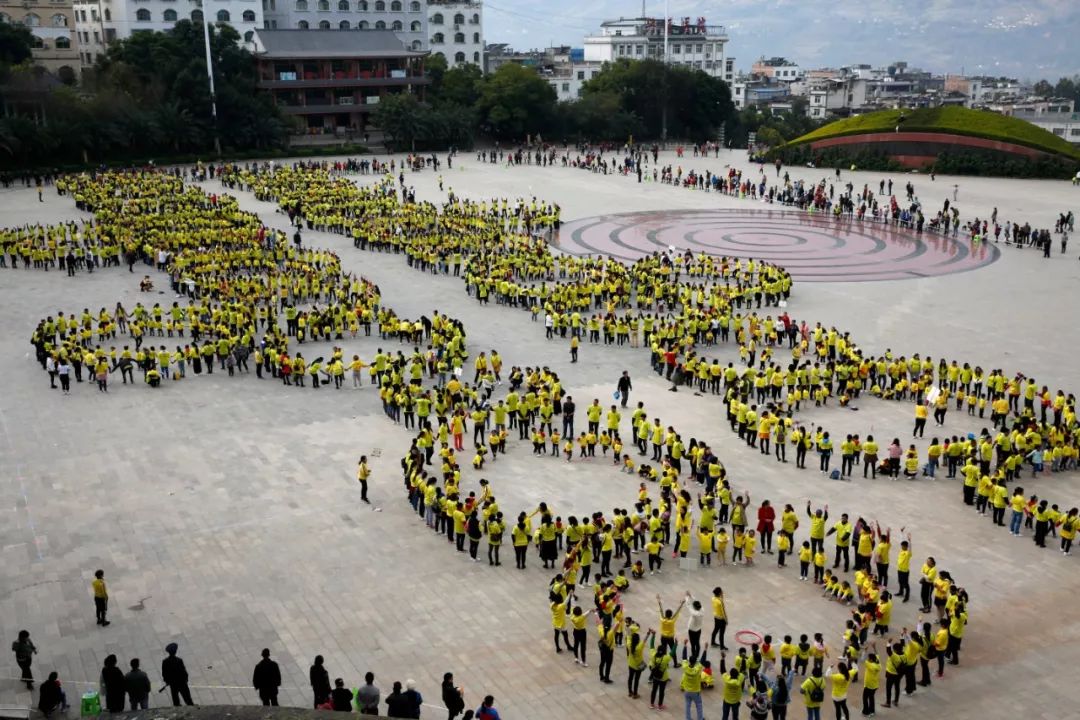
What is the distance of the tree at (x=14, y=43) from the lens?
256ft

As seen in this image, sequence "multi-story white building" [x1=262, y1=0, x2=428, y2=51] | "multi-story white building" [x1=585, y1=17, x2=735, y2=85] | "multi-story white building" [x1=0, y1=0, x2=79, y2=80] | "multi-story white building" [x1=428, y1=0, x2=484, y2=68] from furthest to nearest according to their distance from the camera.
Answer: "multi-story white building" [x1=585, y1=17, x2=735, y2=85] < "multi-story white building" [x1=428, y1=0, x2=484, y2=68] < "multi-story white building" [x1=262, y1=0, x2=428, y2=51] < "multi-story white building" [x1=0, y1=0, x2=79, y2=80]

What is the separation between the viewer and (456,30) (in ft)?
377

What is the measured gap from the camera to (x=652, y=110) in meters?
93.4

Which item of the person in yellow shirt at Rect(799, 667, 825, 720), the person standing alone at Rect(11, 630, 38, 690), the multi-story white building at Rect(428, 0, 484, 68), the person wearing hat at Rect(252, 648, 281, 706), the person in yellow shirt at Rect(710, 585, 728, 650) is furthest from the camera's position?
the multi-story white building at Rect(428, 0, 484, 68)

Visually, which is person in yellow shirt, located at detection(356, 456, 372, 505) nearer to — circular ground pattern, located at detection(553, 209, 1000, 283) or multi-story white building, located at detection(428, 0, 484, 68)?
circular ground pattern, located at detection(553, 209, 1000, 283)

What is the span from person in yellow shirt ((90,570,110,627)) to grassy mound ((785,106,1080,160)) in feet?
208

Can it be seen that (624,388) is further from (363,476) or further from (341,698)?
(341,698)

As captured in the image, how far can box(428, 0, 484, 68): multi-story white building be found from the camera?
113m

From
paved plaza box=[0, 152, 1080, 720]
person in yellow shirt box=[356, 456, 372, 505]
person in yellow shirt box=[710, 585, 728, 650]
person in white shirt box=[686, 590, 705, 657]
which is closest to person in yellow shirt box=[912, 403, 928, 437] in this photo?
paved plaza box=[0, 152, 1080, 720]

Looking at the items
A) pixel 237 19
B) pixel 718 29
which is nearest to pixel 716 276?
pixel 237 19

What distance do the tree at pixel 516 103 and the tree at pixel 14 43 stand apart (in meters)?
35.2

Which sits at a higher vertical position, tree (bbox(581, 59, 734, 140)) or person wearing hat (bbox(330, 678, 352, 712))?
tree (bbox(581, 59, 734, 140))

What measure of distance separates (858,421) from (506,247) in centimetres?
2163

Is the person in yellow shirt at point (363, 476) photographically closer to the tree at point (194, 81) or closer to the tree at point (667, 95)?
the tree at point (194, 81)
